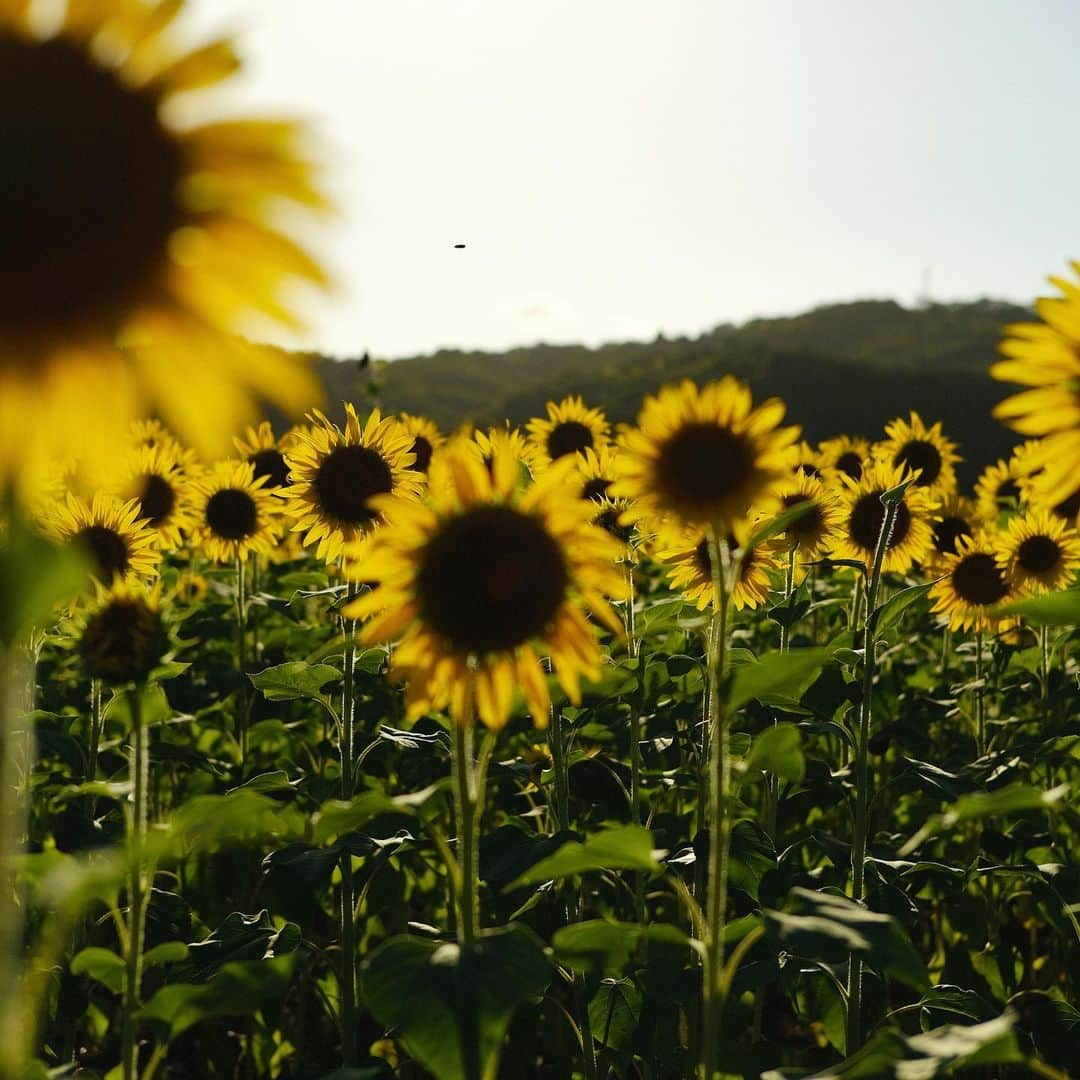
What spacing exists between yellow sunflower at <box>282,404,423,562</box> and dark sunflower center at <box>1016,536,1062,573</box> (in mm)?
3429

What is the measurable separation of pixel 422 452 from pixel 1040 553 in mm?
3742

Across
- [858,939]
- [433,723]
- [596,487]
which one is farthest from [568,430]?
[858,939]

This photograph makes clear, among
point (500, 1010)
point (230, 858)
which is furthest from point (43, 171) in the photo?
point (230, 858)

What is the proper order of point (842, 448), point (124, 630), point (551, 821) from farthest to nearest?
point (842, 448) < point (551, 821) < point (124, 630)

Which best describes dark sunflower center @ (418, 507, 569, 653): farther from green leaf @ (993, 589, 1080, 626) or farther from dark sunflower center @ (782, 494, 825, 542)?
dark sunflower center @ (782, 494, 825, 542)

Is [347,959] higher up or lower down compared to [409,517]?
lower down

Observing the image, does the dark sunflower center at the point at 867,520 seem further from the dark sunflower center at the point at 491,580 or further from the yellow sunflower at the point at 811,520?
the dark sunflower center at the point at 491,580

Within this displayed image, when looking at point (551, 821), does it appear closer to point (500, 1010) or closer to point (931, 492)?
point (500, 1010)

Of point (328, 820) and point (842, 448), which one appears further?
point (842, 448)

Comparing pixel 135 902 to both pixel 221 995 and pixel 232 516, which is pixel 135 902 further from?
pixel 232 516

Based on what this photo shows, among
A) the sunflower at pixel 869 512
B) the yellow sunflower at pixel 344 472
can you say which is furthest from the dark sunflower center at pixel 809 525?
the yellow sunflower at pixel 344 472

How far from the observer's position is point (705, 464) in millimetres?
2631

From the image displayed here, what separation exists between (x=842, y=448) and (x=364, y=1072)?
8792 millimetres

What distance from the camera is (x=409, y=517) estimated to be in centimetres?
223
